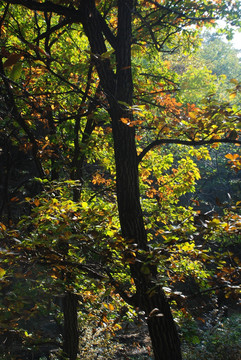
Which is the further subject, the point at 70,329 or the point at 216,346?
the point at 216,346

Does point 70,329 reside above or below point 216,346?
above

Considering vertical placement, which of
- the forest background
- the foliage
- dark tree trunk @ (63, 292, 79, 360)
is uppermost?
the forest background

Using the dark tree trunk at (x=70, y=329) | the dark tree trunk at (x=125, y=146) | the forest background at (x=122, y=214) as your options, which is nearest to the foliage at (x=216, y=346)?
the dark tree trunk at (x=70, y=329)

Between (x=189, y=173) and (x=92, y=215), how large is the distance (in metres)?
3.71

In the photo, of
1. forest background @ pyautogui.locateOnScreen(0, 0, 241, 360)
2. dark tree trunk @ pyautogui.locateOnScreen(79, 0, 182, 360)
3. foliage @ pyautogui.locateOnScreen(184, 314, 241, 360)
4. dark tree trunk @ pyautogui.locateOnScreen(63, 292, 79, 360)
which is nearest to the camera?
forest background @ pyautogui.locateOnScreen(0, 0, 241, 360)

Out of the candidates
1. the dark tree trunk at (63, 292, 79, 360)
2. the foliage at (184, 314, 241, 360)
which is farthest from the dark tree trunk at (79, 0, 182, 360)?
the foliage at (184, 314, 241, 360)

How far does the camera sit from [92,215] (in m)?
2.98

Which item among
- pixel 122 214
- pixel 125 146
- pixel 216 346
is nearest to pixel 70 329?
pixel 122 214

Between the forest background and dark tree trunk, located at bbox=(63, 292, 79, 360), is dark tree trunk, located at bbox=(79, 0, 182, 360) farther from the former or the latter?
dark tree trunk, located at bbox=(63, 292, 79, 360)

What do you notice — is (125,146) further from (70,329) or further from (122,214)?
(70,329)

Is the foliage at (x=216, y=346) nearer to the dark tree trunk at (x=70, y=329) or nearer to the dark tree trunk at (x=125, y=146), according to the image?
the dark tree trunk at (x=70, y=329)

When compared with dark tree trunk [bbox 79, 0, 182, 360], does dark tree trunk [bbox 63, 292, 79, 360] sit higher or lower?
lower

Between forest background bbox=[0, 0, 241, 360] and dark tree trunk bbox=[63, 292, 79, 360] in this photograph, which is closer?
forest background bbox=[0, 0, 241, 360]

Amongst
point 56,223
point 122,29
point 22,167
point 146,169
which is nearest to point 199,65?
point 22,167
